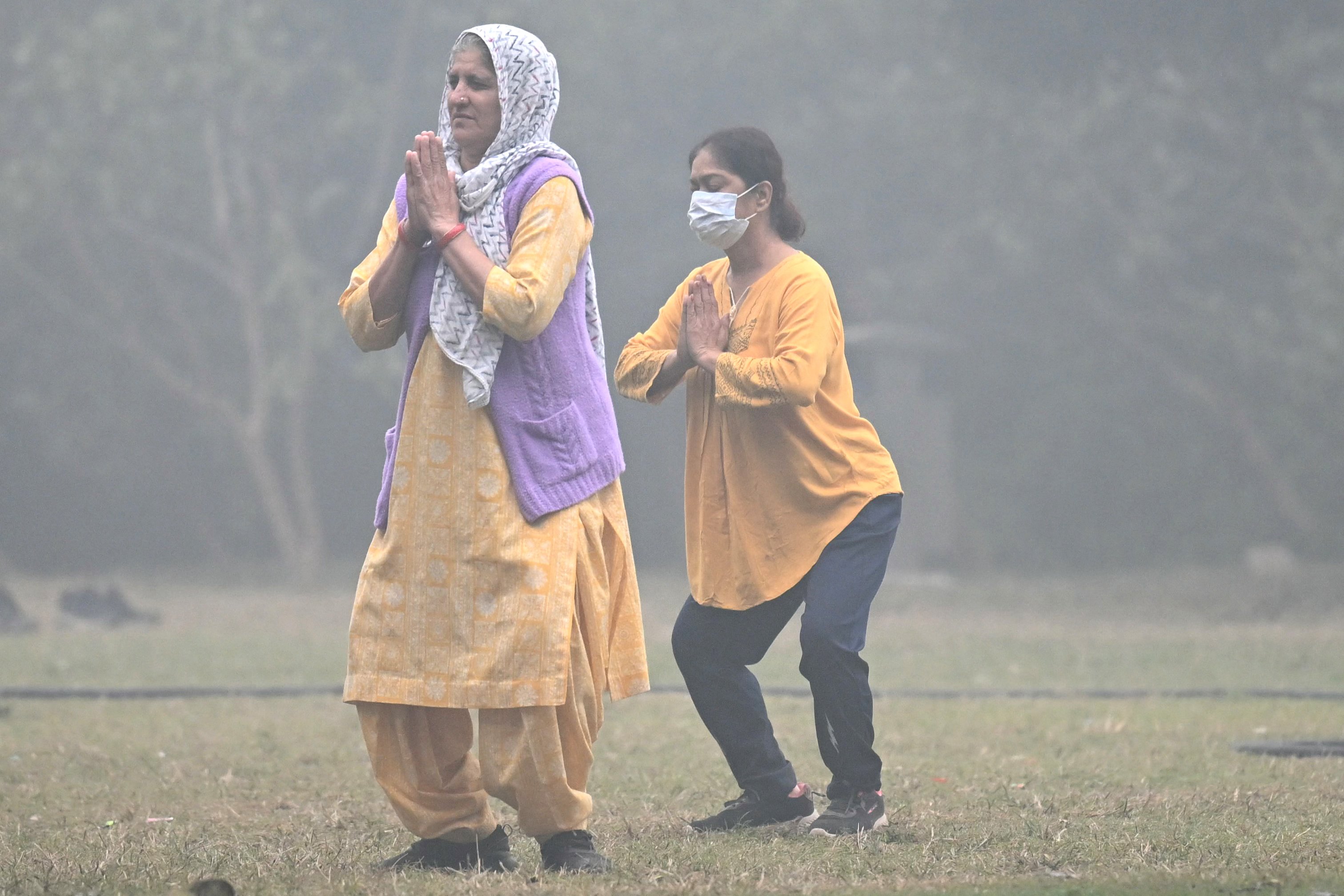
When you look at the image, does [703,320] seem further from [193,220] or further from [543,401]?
[193,220]

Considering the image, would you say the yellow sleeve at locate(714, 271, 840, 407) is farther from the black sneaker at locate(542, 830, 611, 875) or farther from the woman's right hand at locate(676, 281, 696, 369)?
the black sneaker at locate(542, 830, 611, 875)

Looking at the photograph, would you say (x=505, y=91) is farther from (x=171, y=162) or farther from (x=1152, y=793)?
(x=171, y=162)

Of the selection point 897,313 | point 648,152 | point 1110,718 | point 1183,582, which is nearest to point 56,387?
point 648,152

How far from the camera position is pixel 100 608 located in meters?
13.8

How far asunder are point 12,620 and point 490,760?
10.3 m

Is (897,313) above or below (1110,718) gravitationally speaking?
above

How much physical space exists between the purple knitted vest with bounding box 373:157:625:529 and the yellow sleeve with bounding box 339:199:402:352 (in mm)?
49

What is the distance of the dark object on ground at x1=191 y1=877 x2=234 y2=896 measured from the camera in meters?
3.42

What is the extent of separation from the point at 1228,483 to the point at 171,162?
1308 cm

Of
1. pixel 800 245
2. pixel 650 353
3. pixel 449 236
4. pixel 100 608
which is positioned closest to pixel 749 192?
pixel 650 353

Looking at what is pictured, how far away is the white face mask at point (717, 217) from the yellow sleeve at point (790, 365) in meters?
0.27

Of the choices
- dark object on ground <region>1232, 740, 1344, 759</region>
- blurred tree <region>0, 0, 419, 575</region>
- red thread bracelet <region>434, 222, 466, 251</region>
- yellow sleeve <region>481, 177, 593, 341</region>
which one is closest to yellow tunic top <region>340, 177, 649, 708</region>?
yellow sleeve <region>481, 177, 593, 341</region>

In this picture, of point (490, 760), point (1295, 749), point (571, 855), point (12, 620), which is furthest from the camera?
point (12, 620)

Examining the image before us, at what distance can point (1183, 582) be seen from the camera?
1617 centimetres
